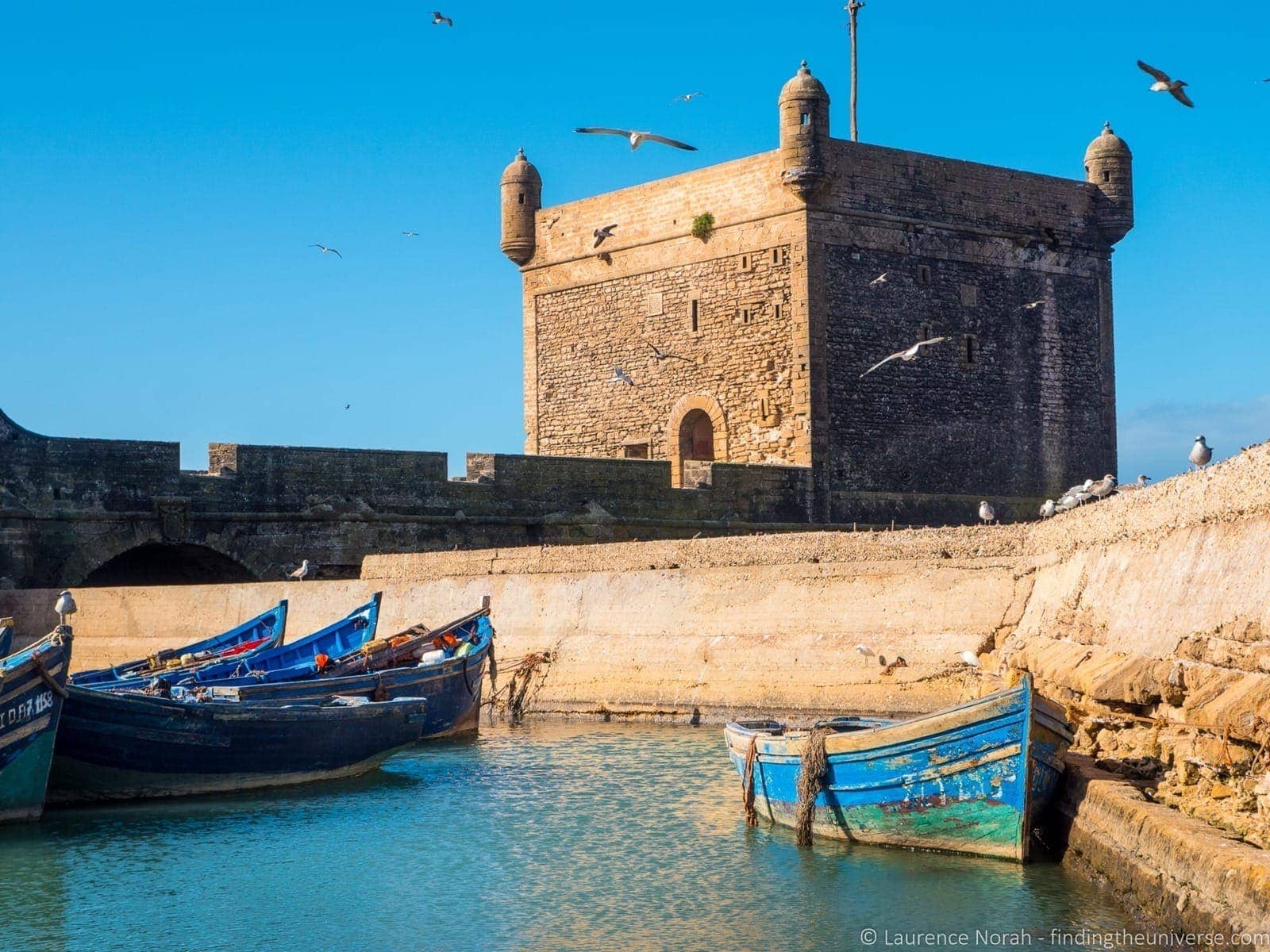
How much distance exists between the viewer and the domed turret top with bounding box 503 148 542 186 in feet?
107

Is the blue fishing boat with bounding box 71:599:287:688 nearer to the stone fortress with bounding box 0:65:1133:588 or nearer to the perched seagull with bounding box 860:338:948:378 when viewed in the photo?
the stone fortress with bounding box 0:65:1133:588

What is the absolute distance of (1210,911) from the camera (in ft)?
23.6

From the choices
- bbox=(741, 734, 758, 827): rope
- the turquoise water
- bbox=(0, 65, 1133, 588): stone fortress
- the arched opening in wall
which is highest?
bbox=(0, 65, 1133, 588): stone fortress

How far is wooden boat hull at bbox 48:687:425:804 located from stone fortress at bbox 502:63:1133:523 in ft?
42.4

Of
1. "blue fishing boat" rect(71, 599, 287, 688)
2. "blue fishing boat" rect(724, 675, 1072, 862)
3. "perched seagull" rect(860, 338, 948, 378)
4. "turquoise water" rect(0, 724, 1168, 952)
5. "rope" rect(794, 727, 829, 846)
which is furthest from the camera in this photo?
"perched seagull" rect(860, 338, 948, 378)

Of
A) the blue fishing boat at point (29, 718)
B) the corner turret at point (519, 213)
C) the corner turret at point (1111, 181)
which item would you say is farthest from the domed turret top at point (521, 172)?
the blue fishing boat at point (29, 718)

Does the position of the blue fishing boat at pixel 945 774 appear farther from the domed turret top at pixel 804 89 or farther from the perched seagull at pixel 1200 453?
the domed turret top at pixel 804 89

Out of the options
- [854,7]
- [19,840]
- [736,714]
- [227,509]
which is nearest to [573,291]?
[854,7]

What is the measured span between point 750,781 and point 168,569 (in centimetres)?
1579

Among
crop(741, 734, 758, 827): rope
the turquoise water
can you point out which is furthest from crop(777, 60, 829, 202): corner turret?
crop(741, 734, 758, 827): rope

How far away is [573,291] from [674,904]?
22.6 m

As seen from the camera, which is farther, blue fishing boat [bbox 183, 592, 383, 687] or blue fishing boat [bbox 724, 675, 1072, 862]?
blue fishing boat [bbox 183, 592, 383, 687]

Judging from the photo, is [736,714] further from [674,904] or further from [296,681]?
[674,904]

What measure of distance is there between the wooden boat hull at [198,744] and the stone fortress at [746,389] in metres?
8.85
